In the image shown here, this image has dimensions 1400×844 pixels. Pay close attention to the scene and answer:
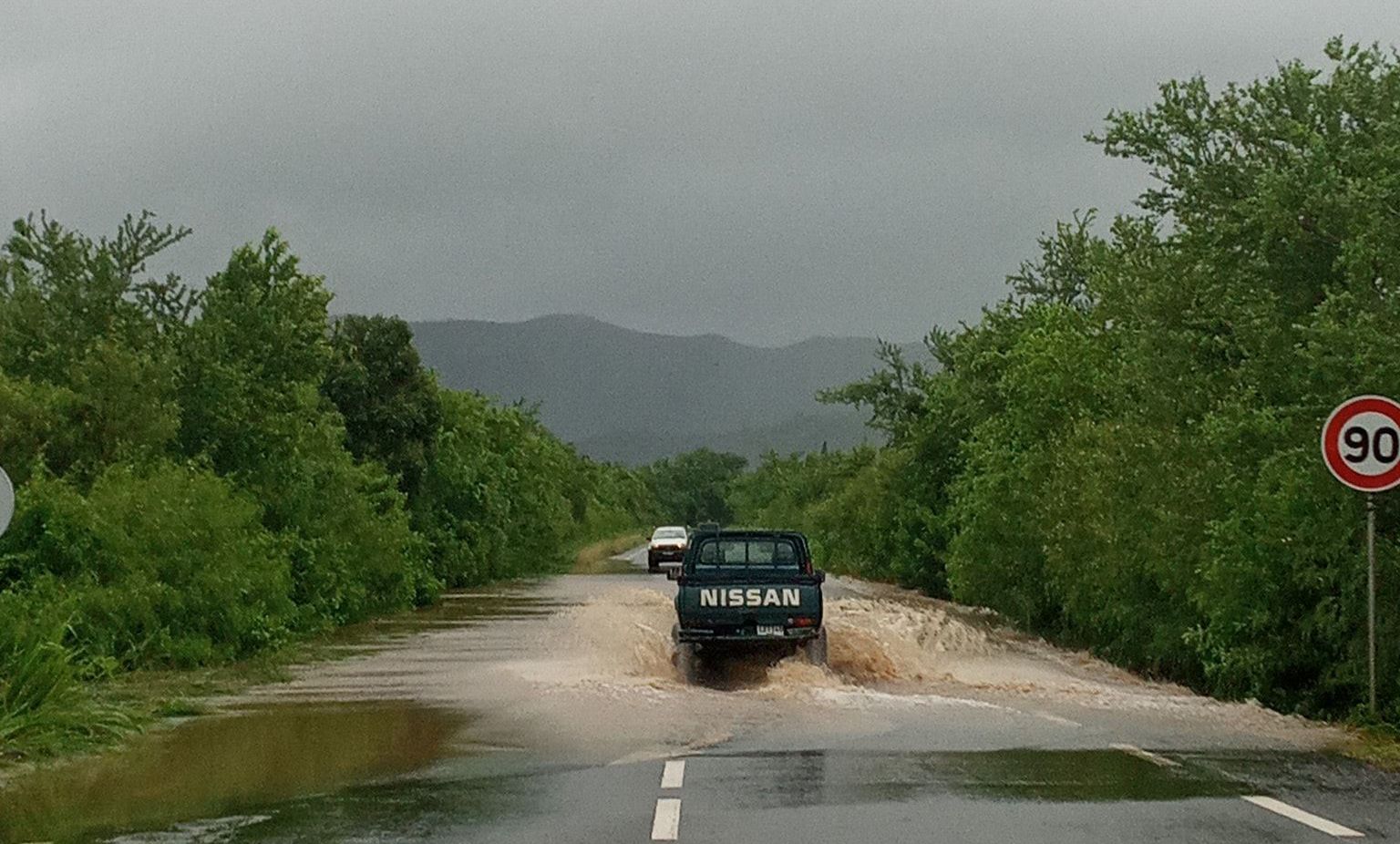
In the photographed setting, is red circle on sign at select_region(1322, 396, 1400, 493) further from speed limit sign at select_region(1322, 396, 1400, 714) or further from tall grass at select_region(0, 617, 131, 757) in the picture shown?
tall grass at select_region(0, 617, 131, 757)

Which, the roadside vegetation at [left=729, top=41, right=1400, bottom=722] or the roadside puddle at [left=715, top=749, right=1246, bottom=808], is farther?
the roadside vegetation at [left=729, top=41, right=1400, bottom=722]

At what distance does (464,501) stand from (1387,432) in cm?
4648

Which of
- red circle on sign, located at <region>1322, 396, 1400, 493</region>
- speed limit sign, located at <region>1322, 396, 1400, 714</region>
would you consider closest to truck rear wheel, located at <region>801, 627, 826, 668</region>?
speed limit sign, located at <region>1322, 396, 1400, 714</region>

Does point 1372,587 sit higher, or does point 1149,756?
point 1372,587

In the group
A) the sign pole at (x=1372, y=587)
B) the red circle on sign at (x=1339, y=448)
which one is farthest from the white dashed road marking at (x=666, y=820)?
the sign pole at (x=1372, y=587)

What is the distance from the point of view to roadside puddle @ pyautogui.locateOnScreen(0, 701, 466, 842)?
1170 cm

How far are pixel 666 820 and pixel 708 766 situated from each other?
265cm

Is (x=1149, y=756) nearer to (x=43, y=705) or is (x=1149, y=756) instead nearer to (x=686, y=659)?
(x=43, y=705)

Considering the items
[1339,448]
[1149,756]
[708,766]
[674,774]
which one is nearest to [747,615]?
[1339,448]

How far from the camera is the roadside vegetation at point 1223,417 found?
17922mm

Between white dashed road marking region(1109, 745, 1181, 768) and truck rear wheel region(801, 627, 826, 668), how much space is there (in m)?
8.69

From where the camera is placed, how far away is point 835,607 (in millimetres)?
32062

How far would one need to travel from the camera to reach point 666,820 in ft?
35.7

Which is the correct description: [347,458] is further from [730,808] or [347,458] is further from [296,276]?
[730,808]
